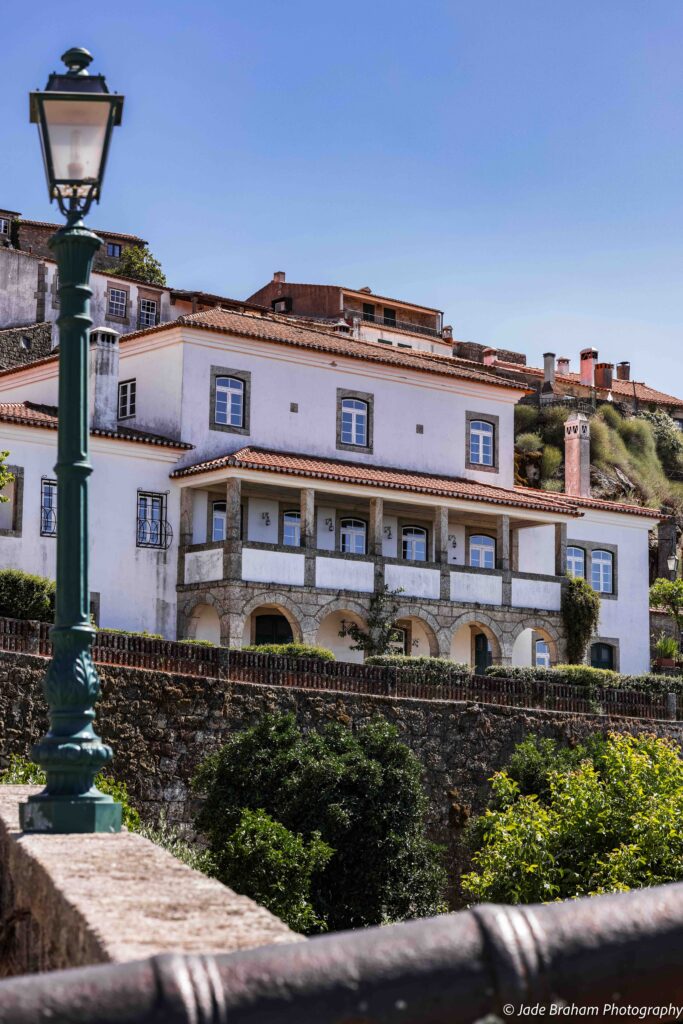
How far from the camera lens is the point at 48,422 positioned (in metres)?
32.7

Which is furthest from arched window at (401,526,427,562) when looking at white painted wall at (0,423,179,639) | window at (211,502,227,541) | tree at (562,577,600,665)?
white painted wall at (0,423,179,639)

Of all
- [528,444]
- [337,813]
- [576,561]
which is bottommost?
[337,813]

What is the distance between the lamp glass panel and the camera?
27.3 feet

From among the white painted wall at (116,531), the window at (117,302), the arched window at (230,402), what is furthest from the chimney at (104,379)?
the window at (117,302)

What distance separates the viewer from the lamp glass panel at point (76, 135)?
328 inches

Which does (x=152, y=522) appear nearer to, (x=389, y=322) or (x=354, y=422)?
(x=354, y=422)

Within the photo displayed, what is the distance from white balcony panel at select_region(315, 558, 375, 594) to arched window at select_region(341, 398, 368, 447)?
4782mm

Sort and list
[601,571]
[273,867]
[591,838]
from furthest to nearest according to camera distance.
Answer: [601,571]
[591,838]
[273,867]

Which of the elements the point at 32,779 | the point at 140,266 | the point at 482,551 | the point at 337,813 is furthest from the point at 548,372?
the point at 32,779

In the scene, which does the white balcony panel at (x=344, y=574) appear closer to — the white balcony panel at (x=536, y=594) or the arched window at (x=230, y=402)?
the arched window at (x=230, y=402)

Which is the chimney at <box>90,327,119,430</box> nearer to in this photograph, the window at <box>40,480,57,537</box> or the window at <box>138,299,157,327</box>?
the window at <box>40,480,57,537</box>

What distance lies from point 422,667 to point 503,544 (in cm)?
927

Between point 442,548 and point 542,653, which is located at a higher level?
point 442,548

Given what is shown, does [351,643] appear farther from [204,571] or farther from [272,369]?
[272,369]
